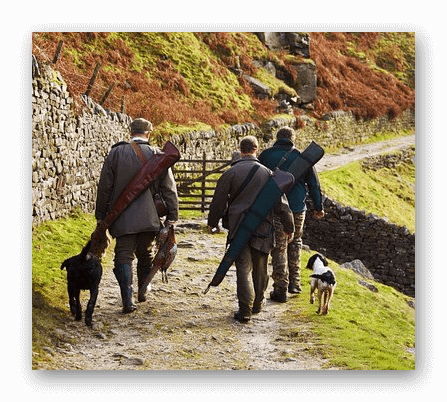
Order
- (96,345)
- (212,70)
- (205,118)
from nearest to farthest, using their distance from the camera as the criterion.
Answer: (96,345) < (205,118) < (212,70)

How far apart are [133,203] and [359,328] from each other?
3.52m

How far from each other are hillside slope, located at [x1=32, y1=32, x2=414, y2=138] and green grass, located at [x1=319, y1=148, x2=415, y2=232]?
5.12 metres

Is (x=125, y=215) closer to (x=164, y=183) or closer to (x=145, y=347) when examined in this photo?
(x=164, y=183)

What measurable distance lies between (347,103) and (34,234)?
99.2ft

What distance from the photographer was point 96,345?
19.3 ft

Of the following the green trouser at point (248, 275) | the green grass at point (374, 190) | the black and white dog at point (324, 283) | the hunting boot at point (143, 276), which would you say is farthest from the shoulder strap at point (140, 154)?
the green grass at point (374, 190)

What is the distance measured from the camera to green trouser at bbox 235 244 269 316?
6906 mm

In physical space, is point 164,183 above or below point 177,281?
above

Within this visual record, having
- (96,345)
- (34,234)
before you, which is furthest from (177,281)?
(96,345)

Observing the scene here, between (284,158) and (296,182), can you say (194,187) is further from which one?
(284,158)

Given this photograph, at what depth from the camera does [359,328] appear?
7.79 m

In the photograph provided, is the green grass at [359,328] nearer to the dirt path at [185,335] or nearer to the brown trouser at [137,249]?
the dirt path at [185,335]

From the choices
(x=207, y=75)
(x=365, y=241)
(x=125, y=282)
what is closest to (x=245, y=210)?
(x=125, y=282)
